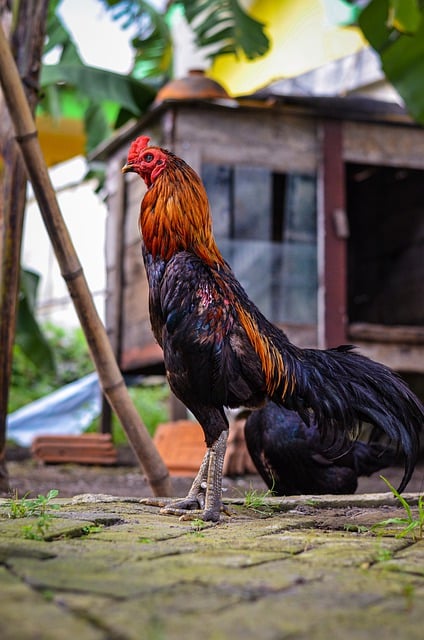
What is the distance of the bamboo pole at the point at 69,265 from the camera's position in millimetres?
4637

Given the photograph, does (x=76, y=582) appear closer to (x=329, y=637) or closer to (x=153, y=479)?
(x=329, y=637)

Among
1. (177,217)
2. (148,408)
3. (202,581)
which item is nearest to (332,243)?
(177,217)

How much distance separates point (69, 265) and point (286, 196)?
4652 millimetres

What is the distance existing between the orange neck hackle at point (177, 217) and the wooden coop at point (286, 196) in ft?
14.9

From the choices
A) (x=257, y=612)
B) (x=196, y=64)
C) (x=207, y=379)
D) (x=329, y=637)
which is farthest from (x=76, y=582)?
(x=196, y=64)

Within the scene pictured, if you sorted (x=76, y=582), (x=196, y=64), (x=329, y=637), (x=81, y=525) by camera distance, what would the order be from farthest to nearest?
1. (x=196, y=64)
2. (x=81, y=525)
3. (x=76, y=582)
4. (x=329, y=637)

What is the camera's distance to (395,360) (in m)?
8.41

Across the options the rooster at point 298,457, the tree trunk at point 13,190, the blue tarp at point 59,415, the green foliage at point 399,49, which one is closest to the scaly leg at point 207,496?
the rooster at point 298,457

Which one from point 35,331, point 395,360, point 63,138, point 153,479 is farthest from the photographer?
point 63,138

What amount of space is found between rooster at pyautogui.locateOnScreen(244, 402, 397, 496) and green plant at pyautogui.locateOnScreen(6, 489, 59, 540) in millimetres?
1514

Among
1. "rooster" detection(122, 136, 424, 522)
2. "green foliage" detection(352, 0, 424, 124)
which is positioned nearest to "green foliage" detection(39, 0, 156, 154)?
"green foliage" detection(352, 0, 424, 124)

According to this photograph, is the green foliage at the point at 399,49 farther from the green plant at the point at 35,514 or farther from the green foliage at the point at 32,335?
the green foliage at the point at 32,335

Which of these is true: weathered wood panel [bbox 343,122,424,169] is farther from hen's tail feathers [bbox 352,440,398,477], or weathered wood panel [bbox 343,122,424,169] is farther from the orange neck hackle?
the orange neck hackle

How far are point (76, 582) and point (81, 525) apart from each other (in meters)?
0.89
